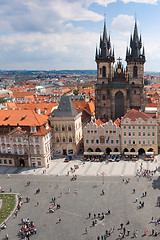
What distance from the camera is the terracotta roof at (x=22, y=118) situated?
80.6 m

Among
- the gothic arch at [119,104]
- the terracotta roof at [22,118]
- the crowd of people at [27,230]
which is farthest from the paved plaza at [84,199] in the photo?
the gothic arch at [119,104]

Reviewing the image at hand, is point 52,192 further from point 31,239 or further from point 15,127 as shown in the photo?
point 15,127

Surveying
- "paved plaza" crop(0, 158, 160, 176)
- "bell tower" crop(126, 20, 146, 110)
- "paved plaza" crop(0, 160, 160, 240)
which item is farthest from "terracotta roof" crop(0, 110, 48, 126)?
"bell tower" crop(126, 20, 146, 110)

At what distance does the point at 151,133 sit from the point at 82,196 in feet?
112

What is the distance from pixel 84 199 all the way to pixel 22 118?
35.6m

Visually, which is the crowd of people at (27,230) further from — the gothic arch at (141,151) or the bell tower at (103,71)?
the bell tower at (103,71)

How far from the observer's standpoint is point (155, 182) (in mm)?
65062

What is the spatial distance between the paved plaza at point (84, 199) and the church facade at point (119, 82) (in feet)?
117

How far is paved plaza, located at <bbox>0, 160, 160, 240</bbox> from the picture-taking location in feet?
159

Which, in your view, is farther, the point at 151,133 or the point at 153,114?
the point at 153,114

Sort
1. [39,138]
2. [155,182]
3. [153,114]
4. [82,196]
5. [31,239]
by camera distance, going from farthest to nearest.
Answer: [153,114] → [39,138] → [155,182] → [82,196] → [31,239]

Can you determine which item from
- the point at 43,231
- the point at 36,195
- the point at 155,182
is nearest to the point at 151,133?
the point at 155,182

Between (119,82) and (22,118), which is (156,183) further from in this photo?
(119,82)

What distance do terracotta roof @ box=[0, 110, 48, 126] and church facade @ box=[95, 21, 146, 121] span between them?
1246 inches
